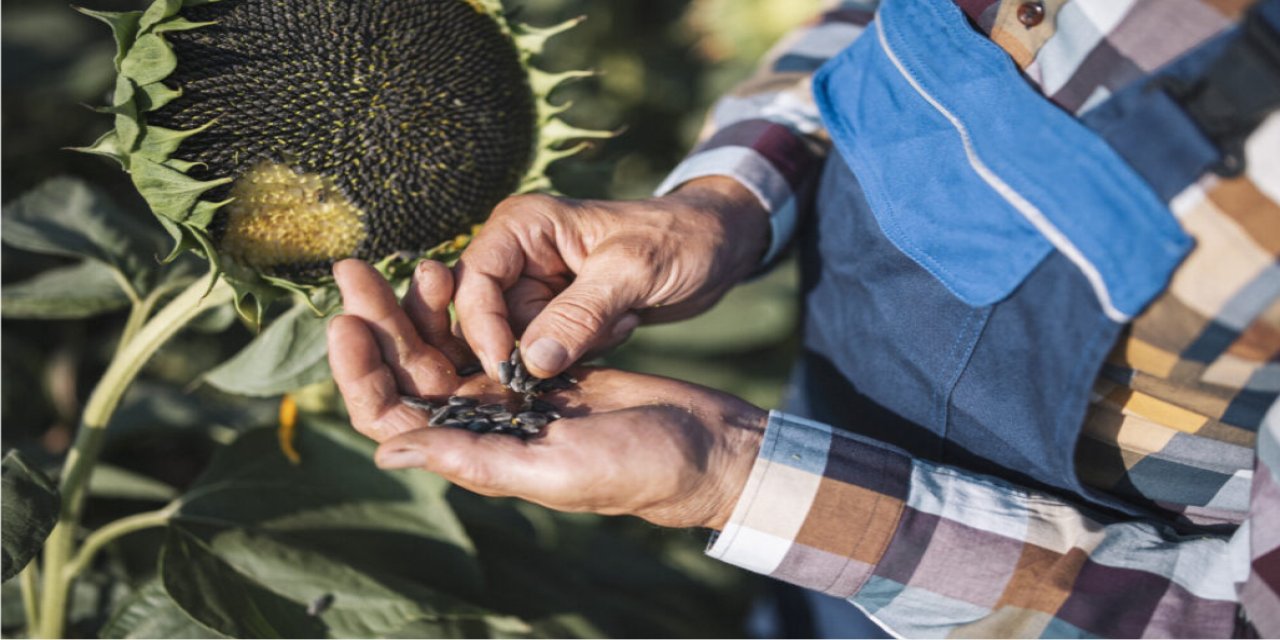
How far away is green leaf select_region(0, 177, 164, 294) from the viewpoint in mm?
1446

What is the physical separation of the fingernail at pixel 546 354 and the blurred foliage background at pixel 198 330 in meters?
0.69

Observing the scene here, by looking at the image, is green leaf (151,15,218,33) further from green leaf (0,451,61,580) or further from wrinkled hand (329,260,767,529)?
green leaf (0,451,61,580)

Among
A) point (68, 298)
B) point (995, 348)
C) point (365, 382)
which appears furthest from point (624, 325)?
point (68, 298)

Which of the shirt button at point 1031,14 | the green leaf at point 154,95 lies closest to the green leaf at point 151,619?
the green leaf at point 154,95

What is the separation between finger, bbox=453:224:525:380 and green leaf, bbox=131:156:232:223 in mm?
279

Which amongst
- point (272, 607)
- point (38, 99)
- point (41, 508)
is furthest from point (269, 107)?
point (38, 99)

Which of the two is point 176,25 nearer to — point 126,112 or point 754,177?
point 126,112

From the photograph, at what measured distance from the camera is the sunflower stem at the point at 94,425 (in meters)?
1.25

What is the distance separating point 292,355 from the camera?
1.30 m

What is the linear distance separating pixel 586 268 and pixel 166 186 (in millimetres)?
469

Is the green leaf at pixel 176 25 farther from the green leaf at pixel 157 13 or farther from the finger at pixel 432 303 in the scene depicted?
the finger at pixel 432 303

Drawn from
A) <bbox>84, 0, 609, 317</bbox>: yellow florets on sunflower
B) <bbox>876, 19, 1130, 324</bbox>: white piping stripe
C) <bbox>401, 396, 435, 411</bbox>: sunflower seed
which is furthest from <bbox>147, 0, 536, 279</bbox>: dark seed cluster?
<bbox>876, 19, 1130, 324</bbox>: white piping stripe

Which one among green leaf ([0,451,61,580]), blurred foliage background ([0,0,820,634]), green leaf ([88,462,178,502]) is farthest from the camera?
blurred foliage background ([0,0,820,634])

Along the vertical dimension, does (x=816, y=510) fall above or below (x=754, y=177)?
below
